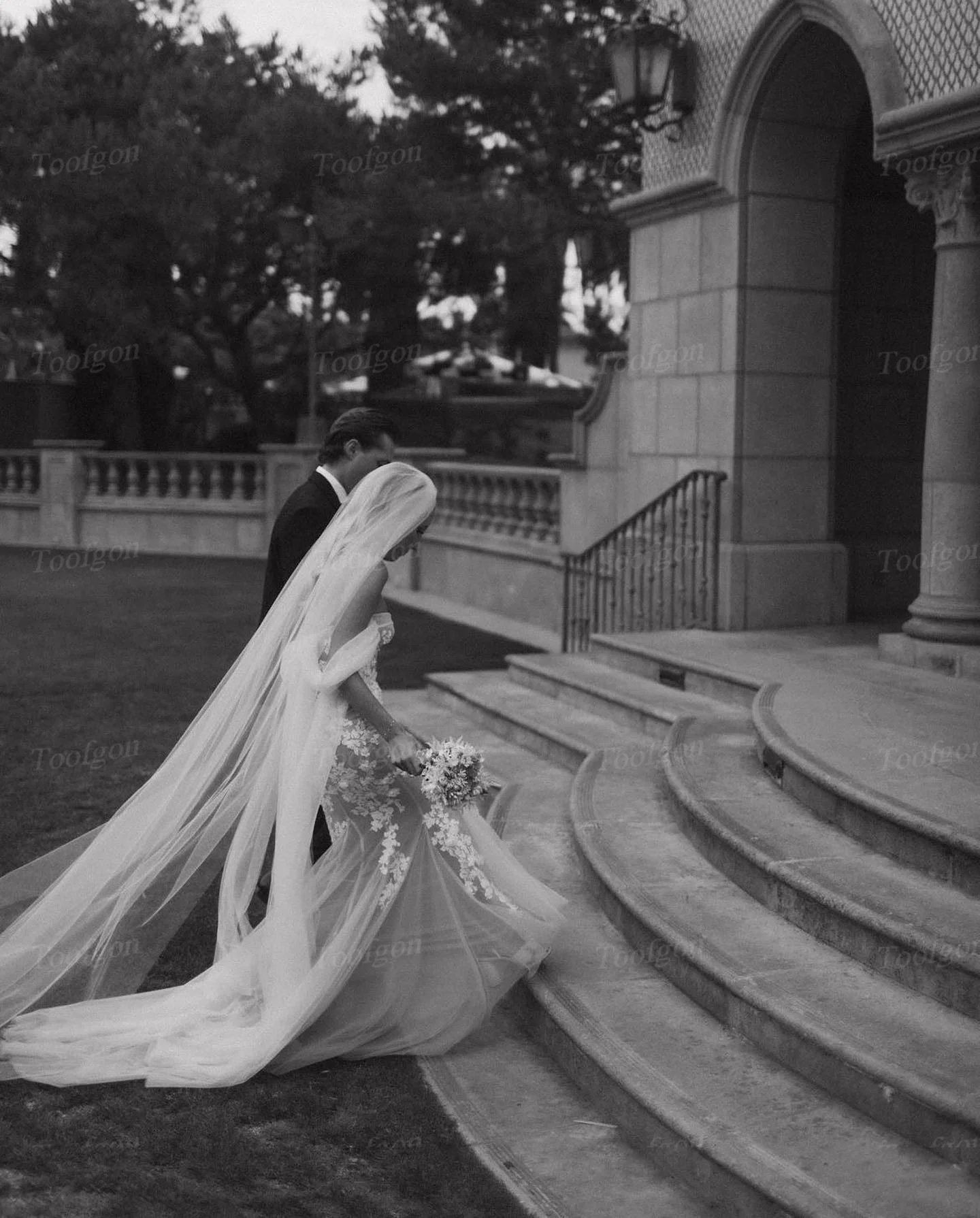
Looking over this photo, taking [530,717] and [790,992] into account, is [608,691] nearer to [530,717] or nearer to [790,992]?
[530,717]

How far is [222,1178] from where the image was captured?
415 centimetres

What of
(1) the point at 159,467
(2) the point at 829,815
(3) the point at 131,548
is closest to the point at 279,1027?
(2) the point at 829,815

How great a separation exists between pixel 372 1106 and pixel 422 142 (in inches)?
890

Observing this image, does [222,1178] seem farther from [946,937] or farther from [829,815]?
[829,815]

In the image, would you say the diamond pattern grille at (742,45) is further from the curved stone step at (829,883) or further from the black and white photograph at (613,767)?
the curved stone step at (829,883)

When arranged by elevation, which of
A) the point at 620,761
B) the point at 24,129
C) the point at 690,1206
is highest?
the point at 24,129

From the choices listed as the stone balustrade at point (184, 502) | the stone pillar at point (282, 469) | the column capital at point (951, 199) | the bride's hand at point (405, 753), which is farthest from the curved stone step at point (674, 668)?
the stone pillar at point (282, 469)

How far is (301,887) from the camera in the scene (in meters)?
4.99

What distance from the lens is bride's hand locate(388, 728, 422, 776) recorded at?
201 inches

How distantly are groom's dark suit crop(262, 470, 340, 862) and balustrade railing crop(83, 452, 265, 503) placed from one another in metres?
16.7

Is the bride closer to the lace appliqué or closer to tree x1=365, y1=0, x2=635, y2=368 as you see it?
the lace appliqué

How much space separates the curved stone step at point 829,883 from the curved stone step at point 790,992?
0.20ft

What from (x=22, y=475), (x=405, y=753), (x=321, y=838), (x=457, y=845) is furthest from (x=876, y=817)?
(x=22, y=475)

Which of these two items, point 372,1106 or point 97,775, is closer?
point 372,1106
